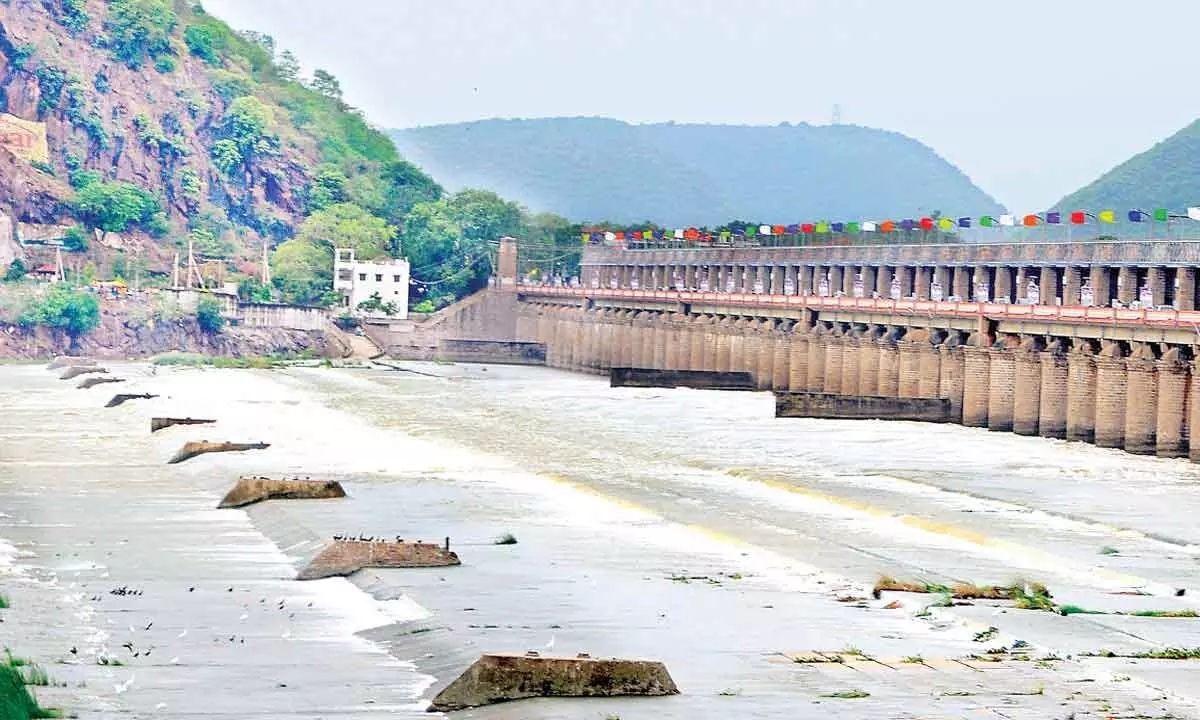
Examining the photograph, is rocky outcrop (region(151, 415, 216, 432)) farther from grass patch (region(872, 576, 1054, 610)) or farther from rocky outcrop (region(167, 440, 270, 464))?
grass patch (region(872, 576, 1054, 610))

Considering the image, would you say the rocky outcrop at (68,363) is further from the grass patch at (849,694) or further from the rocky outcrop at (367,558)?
the grass patch at (849,694)

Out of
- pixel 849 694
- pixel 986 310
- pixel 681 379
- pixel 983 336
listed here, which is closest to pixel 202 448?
pixel 983 336

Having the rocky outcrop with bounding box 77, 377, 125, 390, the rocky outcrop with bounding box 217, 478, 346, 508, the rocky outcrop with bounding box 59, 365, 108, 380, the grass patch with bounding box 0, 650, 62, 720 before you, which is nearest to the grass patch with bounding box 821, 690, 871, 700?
the grass patch with bounding box 0, 650, 62, 720

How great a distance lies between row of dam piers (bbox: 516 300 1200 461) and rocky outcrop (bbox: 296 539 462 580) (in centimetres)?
4576

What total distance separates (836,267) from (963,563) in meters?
130

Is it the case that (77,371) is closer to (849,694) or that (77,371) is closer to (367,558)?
(367,558)

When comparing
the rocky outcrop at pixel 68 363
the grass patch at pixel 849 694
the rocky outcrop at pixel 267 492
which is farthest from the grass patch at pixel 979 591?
the rocky outcrop at pixel 68 363

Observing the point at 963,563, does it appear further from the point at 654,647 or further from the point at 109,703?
the point at 109,703

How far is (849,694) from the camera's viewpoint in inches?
1417

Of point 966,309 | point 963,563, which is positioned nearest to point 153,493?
point 963,563

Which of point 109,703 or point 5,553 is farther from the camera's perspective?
point 5,553

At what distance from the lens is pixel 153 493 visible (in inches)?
2803

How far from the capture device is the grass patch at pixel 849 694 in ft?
117

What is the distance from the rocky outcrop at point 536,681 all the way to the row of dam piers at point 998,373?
5718 cm
